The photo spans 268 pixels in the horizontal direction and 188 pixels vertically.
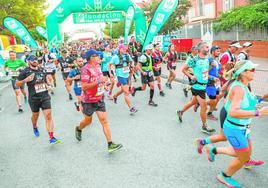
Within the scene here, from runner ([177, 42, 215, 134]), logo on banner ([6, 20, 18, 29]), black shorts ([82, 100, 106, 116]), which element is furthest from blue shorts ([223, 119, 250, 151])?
logo on banner ([6, 20, 18, 29])

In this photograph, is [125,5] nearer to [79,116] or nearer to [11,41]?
[79,116]

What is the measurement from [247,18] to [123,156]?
1496 centimetres

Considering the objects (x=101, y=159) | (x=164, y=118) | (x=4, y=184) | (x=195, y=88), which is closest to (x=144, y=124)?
(x=164, y=118)

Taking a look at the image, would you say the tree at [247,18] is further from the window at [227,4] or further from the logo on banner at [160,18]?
the window at [227,4]

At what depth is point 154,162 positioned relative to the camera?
4.49 metres

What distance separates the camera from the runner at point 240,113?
3.11m

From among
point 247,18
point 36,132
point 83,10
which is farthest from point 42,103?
point 83,10

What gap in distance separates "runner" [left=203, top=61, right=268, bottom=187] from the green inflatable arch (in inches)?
639

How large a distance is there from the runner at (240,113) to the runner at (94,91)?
215 cm

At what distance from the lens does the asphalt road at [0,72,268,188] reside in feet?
13.0

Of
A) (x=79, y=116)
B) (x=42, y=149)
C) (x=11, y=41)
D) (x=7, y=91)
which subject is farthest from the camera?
(x=11, y=41)

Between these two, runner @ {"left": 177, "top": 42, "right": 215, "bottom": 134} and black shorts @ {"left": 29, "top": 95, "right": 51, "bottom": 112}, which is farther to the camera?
black shorts @ {"left": 29, "top": 95, "right": 51, "bottom": 112}

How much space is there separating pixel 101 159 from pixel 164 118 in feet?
8.39

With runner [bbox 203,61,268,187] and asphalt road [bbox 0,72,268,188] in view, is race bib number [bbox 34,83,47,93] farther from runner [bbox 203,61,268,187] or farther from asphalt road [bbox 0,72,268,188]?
runner [bbox 203,61,268,187]
